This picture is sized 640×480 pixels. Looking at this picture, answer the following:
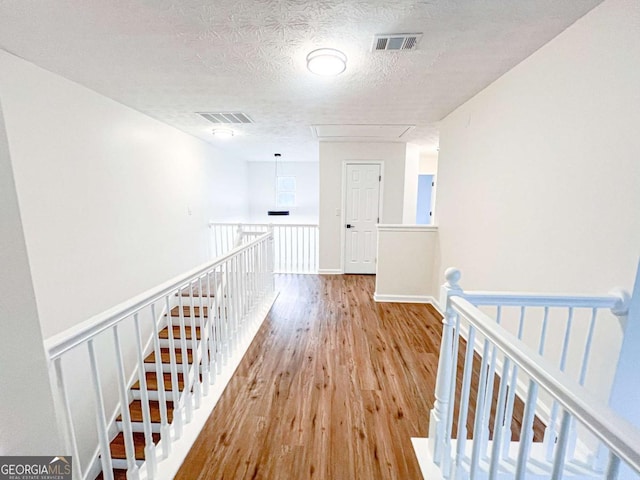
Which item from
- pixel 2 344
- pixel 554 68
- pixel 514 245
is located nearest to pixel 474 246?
pixel 514 245

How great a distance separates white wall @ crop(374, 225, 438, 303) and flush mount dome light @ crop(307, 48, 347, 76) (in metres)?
2.24

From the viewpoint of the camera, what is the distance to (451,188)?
3365mm

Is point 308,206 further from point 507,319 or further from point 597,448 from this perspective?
point 597,448

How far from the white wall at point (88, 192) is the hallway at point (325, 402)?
1.67 metres

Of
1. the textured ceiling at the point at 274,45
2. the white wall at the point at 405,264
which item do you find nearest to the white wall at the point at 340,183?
the white wall at the point at 405,264

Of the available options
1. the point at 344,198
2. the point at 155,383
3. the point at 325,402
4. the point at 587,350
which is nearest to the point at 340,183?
the point at 344,198

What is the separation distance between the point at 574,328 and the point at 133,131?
4.45 metres

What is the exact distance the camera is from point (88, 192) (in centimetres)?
269

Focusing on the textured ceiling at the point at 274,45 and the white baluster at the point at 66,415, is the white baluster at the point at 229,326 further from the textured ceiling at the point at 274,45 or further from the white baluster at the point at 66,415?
the textured ceiling at the point at 274,45

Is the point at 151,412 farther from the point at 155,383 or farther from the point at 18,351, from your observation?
the point at 18,351

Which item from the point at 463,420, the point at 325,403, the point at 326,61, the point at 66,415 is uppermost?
the point at 326,61

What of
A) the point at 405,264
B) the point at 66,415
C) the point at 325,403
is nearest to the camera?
the point at 66,415

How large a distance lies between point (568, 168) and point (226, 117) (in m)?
3.55

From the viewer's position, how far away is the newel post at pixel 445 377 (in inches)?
54.6
